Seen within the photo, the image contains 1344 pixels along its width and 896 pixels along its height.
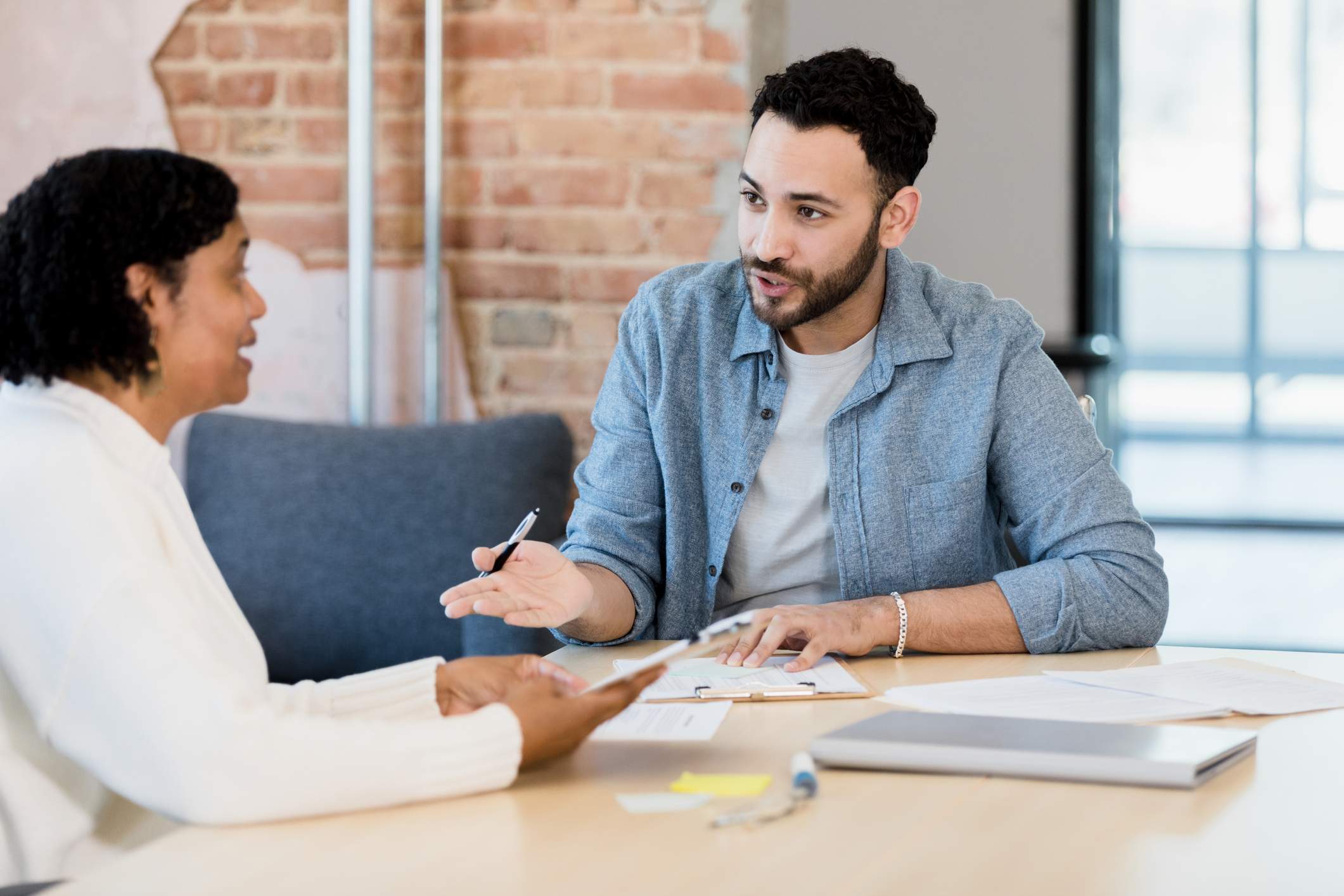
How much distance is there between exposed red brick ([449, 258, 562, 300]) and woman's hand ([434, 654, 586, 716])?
5.38 ft

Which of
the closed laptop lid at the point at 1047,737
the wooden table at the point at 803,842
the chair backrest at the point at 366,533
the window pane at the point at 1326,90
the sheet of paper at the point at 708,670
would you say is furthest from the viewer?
the window pane at the point at 1326,90

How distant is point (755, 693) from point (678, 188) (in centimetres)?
160

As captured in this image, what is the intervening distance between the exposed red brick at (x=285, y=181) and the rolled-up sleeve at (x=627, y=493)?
1181 mm

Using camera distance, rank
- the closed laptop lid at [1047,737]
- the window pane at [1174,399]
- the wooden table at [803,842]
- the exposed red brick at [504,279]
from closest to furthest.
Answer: the wooden table at [803,842]
the closed laptop lid at [1047,737]
the exposed red brick at [504,279]
the window pane at [1174,399]

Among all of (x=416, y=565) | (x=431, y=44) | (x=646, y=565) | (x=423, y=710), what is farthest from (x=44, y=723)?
(x=431, y=44)

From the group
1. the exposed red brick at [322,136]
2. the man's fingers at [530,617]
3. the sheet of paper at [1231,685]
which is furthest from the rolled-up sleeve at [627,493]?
the exposed red brick at [322,136]

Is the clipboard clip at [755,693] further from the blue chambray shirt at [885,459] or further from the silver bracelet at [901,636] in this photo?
the blue chambray shirt at [885,459]

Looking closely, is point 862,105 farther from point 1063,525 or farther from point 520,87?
point 520,87

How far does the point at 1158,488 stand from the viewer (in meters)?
4.32

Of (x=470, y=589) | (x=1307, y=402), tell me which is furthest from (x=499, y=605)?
(x=1307, y=402)

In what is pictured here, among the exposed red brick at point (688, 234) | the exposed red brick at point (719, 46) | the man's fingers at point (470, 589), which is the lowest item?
the man's fingers at point (470, 589)

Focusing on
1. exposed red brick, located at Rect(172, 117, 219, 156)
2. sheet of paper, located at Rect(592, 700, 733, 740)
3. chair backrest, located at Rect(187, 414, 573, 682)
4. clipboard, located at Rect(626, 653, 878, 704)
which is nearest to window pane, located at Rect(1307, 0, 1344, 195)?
chair backrest, located at Rect(187, 414, 573, 682)

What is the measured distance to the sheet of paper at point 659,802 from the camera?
1.04 metres

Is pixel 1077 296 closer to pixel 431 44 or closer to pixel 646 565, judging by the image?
pixel 431 44
